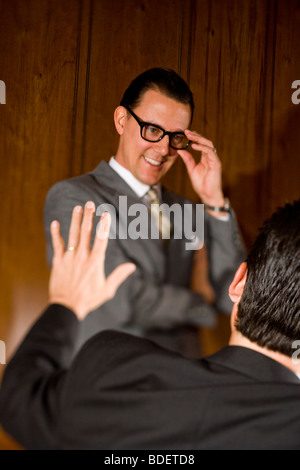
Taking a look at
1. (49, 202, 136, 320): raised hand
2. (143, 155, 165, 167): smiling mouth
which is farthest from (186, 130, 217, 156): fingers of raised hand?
Result: (49, 202, 136, 320): raised hand

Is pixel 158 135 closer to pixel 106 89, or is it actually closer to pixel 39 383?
pixel 106 89

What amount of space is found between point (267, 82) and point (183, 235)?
1.62 ft

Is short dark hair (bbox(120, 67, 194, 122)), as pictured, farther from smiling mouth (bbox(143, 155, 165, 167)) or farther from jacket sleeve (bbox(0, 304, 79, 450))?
jacket sleeve (bbox(0, 304, 79, 450))

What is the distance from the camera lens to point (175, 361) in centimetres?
94

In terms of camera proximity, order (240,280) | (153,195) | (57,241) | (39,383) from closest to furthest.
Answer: (39,383), (240,280), (57,241), (153,195)

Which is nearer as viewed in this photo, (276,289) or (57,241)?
(276,289)

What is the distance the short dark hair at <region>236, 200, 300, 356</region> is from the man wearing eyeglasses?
277 mm

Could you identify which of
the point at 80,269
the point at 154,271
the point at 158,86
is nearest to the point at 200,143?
the point at 158,86

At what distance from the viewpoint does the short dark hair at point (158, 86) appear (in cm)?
128

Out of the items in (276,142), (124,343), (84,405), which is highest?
(276,142)

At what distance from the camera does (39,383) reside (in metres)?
0.98

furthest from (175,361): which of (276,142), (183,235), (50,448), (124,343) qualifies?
(276,142)

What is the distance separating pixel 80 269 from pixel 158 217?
27 cm
